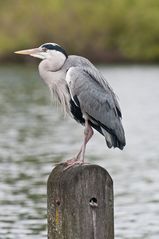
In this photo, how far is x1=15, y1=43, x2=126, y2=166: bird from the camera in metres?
7.05

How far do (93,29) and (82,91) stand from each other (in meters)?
85.6

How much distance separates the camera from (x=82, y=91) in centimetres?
745

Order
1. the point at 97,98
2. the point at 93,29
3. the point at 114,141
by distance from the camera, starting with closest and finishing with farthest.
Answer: the point at 114,141 → the point at 97,98 → the point at 93,29

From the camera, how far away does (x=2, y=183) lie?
15.2 meters

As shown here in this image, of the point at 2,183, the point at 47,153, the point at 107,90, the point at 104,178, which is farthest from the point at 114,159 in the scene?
the point at 104,178

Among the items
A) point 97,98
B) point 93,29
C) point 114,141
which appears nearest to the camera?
point 114,141

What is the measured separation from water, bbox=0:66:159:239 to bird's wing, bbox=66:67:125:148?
3678 mm

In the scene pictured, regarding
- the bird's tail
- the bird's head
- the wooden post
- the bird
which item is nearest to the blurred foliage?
the bird

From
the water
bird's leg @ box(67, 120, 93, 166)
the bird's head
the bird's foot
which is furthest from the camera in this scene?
the water

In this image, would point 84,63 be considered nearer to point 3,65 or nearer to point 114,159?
point 114,159

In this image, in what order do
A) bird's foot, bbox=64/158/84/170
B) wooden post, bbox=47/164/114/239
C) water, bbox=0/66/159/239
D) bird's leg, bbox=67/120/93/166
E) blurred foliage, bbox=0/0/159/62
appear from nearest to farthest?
wooden post, bbox=47/164/114/239 < bird's foot, bbox=64/158/84/170 < bird's leg, bbox=67/120/93/166 < water, bbox=0/66/159/239 < blurred foliage, bbox=0/0/159/62

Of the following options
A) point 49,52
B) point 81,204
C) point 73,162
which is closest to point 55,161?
point 49,52

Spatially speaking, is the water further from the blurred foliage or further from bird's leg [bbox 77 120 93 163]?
the blurred foliage

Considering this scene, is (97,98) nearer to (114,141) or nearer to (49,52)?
(114,141)
